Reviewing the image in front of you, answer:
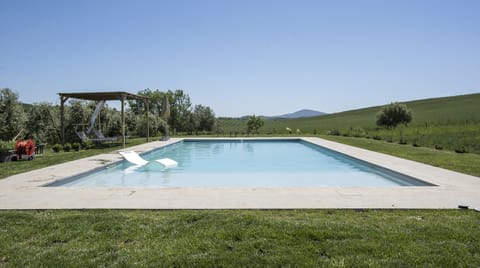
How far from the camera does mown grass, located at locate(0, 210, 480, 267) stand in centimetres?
A: 213

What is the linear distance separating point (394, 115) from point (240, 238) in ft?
69.1

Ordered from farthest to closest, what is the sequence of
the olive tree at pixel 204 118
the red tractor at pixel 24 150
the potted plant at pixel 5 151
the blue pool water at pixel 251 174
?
1. the olive tree at pixel 204 118
2. the red tractor at pixel 24 150
3. the potted plant at pixel 5 151
4. the blue pool water at pixel 251 174

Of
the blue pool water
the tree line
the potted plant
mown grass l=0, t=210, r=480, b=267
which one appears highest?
the tree line

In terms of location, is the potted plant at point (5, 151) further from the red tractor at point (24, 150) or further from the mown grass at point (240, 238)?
the mown grass at point (240, 238)

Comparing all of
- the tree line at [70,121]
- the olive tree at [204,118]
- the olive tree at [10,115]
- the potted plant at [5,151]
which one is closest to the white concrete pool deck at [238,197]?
the potted plant at [5,151]

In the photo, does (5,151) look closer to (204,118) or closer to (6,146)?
(6,146)

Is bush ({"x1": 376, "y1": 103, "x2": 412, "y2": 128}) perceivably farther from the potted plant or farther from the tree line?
the potted plant

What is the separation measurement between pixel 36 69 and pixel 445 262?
1763 cm

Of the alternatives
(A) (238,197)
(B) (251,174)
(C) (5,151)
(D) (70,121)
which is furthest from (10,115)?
(A) (238,197)

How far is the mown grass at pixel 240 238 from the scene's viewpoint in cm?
213

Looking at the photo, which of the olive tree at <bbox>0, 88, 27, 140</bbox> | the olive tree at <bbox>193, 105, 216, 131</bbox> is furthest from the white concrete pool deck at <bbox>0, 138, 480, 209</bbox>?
the olive tree at <bbox>193, 105, 216, 131</bbox>

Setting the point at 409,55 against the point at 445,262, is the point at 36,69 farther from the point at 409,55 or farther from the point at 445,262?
the point at 409,55

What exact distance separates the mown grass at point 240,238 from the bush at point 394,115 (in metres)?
19.2

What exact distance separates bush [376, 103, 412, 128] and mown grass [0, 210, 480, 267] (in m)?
19.2
